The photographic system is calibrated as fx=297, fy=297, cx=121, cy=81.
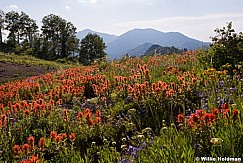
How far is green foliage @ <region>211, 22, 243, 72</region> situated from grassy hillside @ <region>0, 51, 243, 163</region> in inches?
15.9

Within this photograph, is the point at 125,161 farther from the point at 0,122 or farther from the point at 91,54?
the point at 91,54

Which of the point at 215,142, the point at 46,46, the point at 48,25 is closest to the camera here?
the point at 215,142

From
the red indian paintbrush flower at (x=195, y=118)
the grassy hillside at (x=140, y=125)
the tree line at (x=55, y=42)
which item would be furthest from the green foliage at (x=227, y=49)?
the tree line at (x=55, y=42)

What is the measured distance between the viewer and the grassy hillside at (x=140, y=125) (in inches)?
104

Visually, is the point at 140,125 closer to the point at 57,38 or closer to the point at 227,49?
the point at 227,49

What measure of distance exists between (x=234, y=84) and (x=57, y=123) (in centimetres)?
301

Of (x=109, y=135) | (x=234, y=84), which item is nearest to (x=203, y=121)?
(x=109, y=135)

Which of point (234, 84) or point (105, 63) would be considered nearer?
point (234, 84)

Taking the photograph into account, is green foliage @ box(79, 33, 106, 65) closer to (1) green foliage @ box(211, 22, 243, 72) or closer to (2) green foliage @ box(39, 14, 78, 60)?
(2) green foliage @ box(39, 14, 78, 60)

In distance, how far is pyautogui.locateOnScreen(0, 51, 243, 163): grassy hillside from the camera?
104 inches

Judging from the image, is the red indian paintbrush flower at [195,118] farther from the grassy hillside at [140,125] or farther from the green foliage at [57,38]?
the green foliage at [57,38]

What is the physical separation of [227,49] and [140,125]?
127 inches

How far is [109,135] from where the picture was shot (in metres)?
4.25

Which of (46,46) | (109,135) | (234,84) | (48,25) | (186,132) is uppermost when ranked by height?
(48,25)
